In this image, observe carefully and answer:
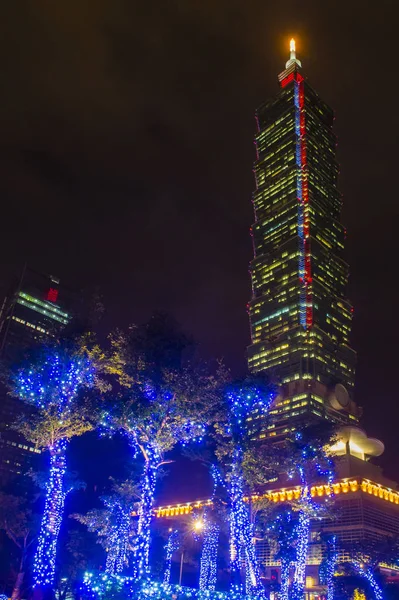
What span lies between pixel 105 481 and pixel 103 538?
5.37 metres

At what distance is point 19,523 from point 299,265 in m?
98.2

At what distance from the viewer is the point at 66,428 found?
22109mm

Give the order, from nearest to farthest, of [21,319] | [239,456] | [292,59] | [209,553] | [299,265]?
1. [239,456]
2. [209,553]
3. [21,319]
4. [299,265]
5. [292,59]

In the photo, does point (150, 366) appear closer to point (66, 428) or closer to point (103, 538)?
point (66, 428)

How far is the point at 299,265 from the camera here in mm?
124188

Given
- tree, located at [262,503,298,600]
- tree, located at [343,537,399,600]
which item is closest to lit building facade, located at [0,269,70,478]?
tree, located at [343,537,399,600]

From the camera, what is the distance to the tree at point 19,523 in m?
36.4

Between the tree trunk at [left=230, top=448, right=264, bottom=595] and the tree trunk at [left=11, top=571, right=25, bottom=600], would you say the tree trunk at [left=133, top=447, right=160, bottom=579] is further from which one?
the tree trunk at [left=11, top=571, right=25, bottom=600]

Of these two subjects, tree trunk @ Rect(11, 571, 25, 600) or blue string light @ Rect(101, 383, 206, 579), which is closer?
blue string light @ Rect(101, 383, 206, 579)

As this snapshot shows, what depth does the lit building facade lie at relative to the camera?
76000 mm

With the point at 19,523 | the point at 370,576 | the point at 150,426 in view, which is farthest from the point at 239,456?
the point at 19,523

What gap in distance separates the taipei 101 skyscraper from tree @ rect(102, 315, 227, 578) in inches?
3429

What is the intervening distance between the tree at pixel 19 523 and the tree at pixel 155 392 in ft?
62.4

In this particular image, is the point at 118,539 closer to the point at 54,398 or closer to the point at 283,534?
the point at 283,534
